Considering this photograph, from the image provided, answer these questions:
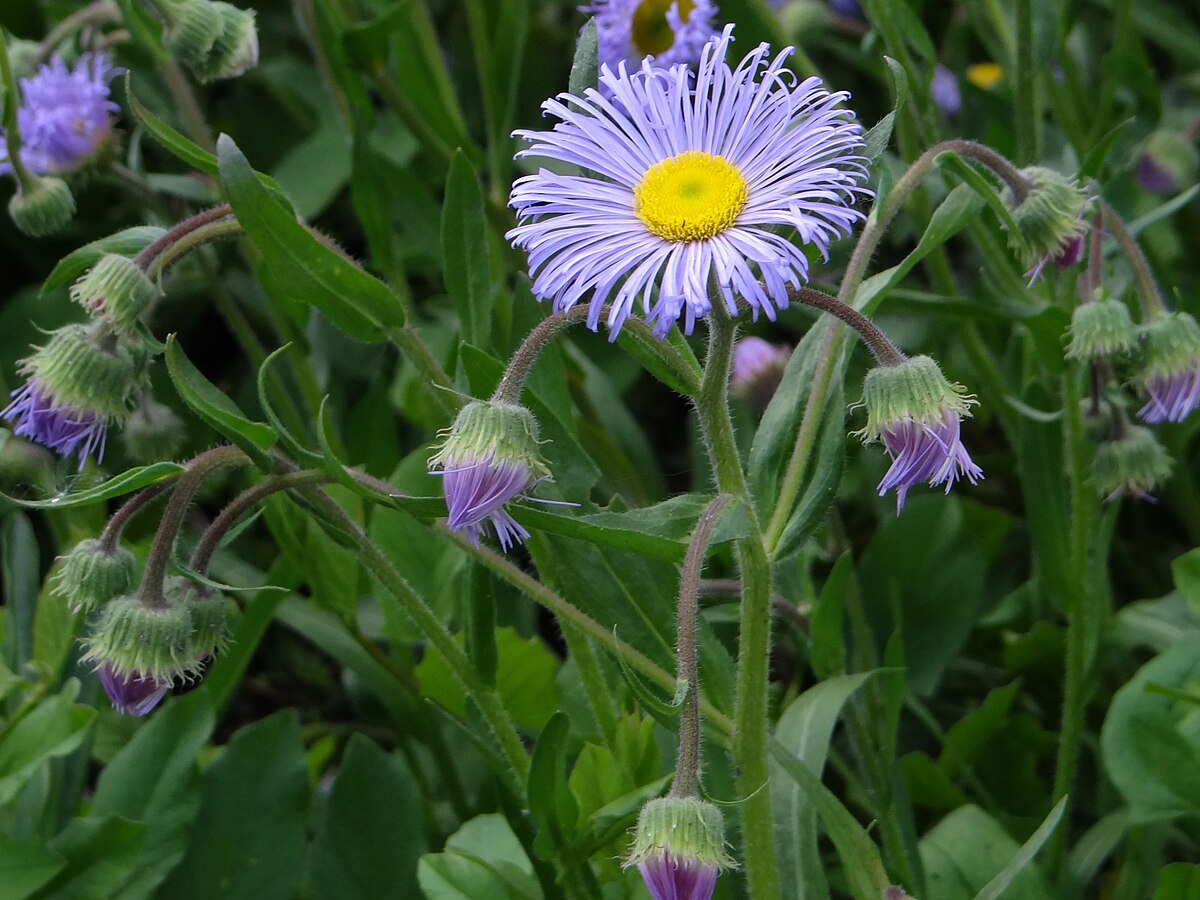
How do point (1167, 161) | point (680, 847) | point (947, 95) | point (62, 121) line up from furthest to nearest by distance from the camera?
point (947, 95) < point (1167, 161) < point (62, 121) < point (680, 847)

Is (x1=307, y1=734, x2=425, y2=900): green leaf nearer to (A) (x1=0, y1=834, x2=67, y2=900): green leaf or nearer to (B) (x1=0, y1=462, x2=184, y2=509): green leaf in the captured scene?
(A) (x1=0, y1=834, x2=67, y2=900): green leaf

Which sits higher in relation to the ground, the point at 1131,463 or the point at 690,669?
the point at 1131,463

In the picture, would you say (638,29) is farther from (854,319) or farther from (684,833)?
(684,833)

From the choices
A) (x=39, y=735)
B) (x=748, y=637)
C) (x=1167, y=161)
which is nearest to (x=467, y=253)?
(x=748, y=637)

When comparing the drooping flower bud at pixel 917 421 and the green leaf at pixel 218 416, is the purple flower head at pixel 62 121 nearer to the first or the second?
the green leaf at pixel 218 416

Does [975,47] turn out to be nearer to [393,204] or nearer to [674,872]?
[393,204]

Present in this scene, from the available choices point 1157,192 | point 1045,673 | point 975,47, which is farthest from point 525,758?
→ point 975,47

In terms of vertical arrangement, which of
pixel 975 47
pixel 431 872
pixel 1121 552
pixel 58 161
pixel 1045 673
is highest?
pixel 975 47
